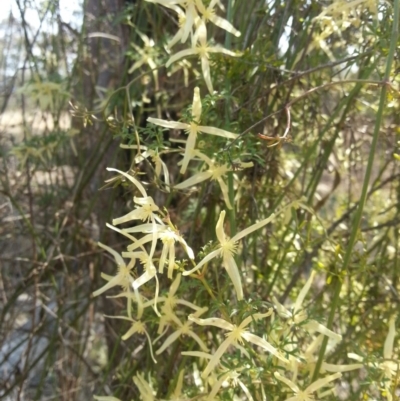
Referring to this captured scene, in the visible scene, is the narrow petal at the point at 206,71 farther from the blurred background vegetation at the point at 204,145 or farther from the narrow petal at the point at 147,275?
the narrow petal at the point at 147,275

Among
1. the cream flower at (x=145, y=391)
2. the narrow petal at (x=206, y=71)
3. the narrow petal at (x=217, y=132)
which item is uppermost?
the narrow petal at (x=206, y=71)

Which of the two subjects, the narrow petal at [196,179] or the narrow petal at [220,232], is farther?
the narrow petal at [196,179]

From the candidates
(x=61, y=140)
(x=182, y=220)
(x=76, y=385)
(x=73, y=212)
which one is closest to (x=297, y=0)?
(x=182, y=220)

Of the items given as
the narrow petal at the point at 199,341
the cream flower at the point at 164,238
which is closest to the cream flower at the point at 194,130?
the cream flower at the point at 164,238

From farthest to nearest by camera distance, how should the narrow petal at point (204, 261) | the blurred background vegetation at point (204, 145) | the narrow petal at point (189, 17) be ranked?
the blurred background vegetation at point (204, 145) < the narrow petal at point (189, 17) < the narrow petal at point (204, 261)

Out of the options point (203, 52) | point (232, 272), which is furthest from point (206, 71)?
point (232, 272)

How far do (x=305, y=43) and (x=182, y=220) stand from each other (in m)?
0.38

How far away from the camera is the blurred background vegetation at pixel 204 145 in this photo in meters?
0.95

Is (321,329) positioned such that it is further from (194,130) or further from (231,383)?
(194,130)

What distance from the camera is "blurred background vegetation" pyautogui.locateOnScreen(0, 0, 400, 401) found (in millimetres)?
953

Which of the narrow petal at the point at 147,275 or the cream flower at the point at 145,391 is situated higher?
the narrow petal at the point at 147,275

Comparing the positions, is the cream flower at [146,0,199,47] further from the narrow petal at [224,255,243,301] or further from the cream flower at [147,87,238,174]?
the narrow petal at [224,255,243,301]

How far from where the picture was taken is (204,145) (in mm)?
837

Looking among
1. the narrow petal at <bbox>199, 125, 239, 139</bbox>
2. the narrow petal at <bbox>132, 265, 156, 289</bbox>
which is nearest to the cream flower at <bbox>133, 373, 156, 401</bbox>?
the narrow petal at <bbox>132, 265, 156, 289</bbox>
